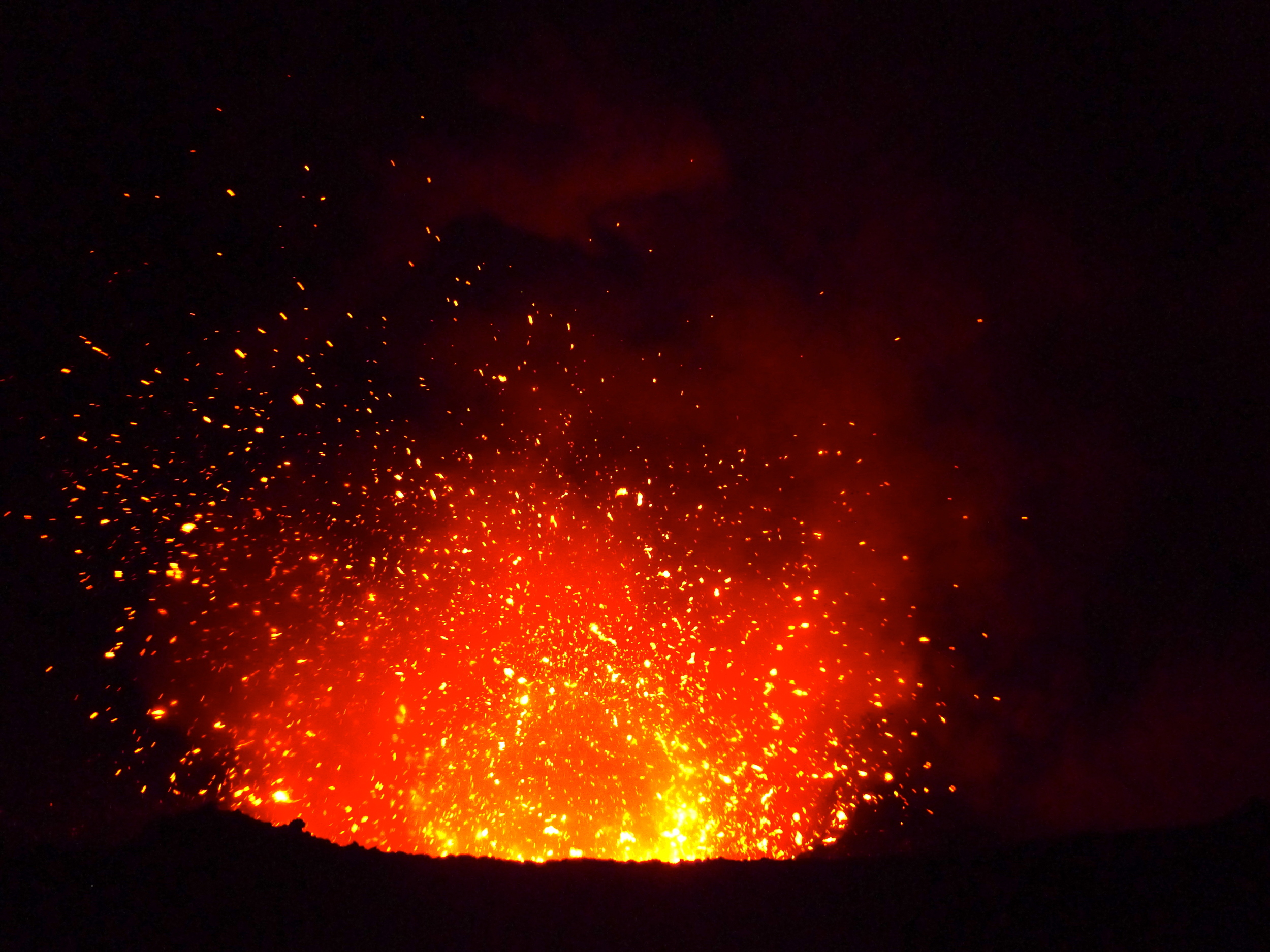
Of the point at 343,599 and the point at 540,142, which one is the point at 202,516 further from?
the point at 540,142

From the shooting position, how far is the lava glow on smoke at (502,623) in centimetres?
245

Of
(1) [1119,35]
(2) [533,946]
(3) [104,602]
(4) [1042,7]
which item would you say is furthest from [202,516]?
(1) [1119,35]

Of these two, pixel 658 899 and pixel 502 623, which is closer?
pixel 658 899

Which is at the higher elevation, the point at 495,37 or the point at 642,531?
the point at 495,37

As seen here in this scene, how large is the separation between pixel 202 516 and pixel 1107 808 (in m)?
3.44

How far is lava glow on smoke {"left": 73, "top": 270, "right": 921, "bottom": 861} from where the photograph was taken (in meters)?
2.45

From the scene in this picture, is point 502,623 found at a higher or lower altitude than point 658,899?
higher

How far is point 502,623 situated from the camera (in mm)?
2867

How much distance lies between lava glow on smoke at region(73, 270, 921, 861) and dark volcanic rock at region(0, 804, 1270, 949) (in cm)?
166

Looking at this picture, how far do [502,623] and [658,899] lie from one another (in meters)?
2.00

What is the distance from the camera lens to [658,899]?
959 mm

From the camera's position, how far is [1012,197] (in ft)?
7.02

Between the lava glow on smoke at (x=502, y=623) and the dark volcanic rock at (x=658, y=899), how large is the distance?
1656mm

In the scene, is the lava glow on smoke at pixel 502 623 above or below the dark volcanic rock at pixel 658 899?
above
